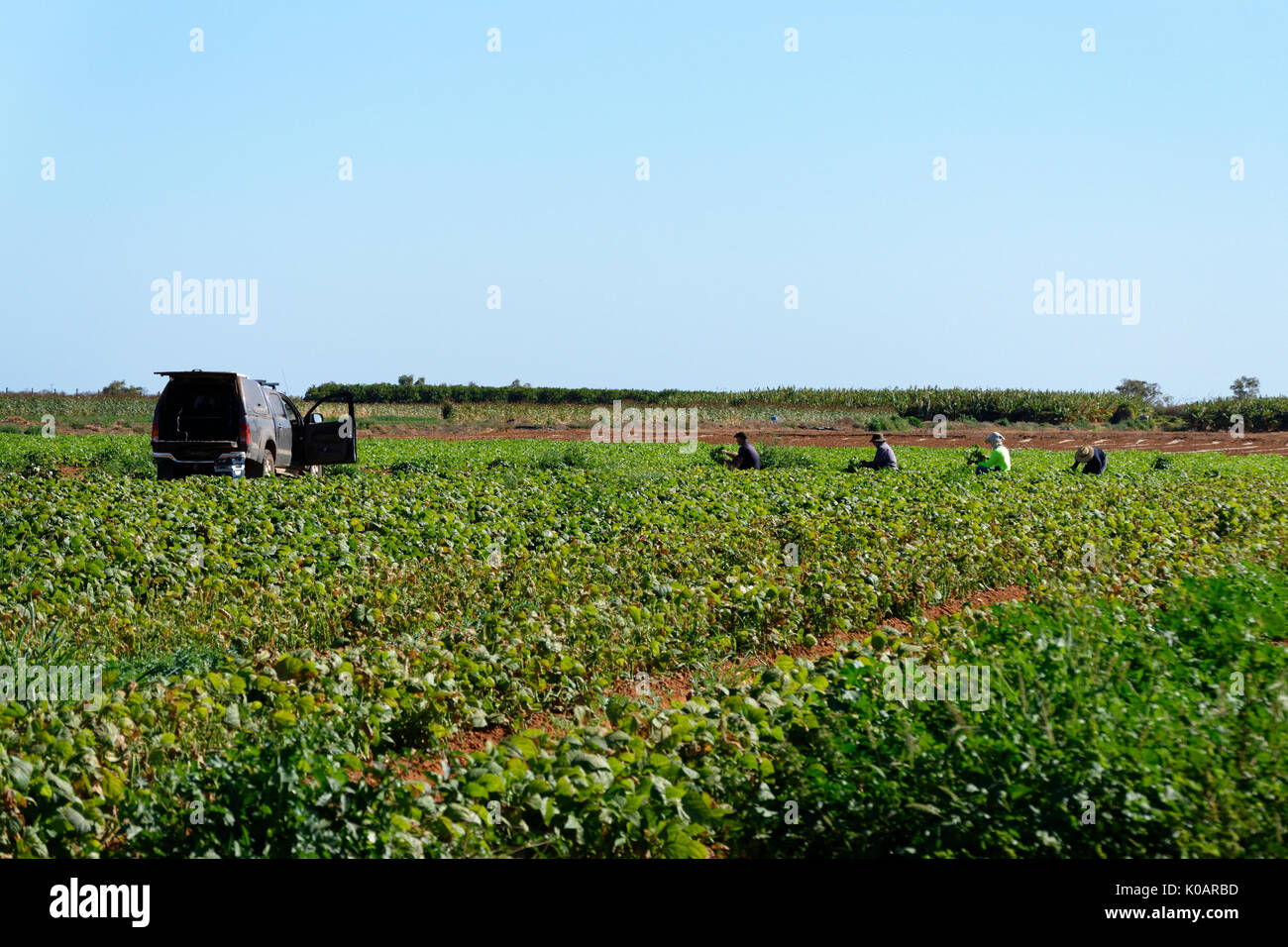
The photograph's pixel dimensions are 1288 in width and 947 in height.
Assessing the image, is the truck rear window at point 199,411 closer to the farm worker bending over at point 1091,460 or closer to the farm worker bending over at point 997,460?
the farm worker bending over at point 997,460

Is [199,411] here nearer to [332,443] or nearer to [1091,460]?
[332,443]

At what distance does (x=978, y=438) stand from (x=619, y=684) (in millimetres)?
43343

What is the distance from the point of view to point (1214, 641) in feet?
19.6

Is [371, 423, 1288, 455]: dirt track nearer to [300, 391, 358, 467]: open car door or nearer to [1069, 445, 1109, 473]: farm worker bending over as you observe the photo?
[1069, 445, 1109, 473]: farm worker bending over

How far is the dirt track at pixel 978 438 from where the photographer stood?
142 ft

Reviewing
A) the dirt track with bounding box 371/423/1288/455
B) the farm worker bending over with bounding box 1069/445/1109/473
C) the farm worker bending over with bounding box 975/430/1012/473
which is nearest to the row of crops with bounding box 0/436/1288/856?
the farm worker bending over with bounding box 975/430/1012/473

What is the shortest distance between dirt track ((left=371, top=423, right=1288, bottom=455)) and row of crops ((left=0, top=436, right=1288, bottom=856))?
30236mm

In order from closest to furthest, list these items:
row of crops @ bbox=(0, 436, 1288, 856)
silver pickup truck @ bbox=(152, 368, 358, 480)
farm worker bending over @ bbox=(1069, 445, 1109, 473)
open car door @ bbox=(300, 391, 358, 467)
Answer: row of crops @ bbox=(0, 436, 1288, 856), silver pickup truck @ bbox=(152, 368, 358, 480), open car door @ bbox=(300, 391, 358, 467), farm worker bending over @ bbox=(1069, 445, 1109, 473)

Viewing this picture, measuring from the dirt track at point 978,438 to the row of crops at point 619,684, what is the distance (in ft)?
99.2

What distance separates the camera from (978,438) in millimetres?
46781

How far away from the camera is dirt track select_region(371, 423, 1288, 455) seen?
142ft

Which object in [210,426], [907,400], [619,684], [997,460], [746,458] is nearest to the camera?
[619,684]

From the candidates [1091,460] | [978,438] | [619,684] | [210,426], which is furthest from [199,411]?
[978,438]
